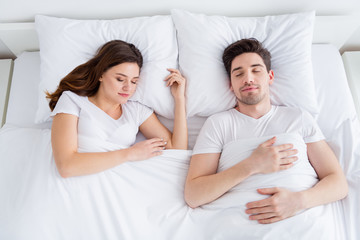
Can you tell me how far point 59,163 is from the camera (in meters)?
1.36

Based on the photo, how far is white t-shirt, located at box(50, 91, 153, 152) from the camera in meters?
1.47

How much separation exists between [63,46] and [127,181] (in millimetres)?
872

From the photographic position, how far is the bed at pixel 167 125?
1264 millimetres

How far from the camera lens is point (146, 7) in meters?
1.91

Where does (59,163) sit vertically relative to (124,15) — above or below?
below

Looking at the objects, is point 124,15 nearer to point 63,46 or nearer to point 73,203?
point 63,46

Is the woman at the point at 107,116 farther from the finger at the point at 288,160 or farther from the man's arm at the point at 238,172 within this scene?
the finger at the point at 288,160

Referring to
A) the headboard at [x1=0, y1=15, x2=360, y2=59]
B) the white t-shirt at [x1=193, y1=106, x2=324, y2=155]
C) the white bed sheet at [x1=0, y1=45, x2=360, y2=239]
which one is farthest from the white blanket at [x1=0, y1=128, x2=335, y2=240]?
the headboard at [x1=0, y1=15, x2=360, y2=59]

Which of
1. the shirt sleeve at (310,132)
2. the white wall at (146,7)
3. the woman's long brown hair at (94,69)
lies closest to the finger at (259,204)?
the shirt sleeve at (310,132)

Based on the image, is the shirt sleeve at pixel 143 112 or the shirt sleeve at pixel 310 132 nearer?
the shirt sleeve at pixel 310 132

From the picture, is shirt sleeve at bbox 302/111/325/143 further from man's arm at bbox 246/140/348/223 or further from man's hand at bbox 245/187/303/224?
man's hand at bbox 245/187/303/224

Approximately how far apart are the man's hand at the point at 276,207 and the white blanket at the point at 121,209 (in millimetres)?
27

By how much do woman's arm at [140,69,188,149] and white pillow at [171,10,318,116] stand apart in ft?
0.17

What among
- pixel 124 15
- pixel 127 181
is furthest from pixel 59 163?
pixel 124 15
